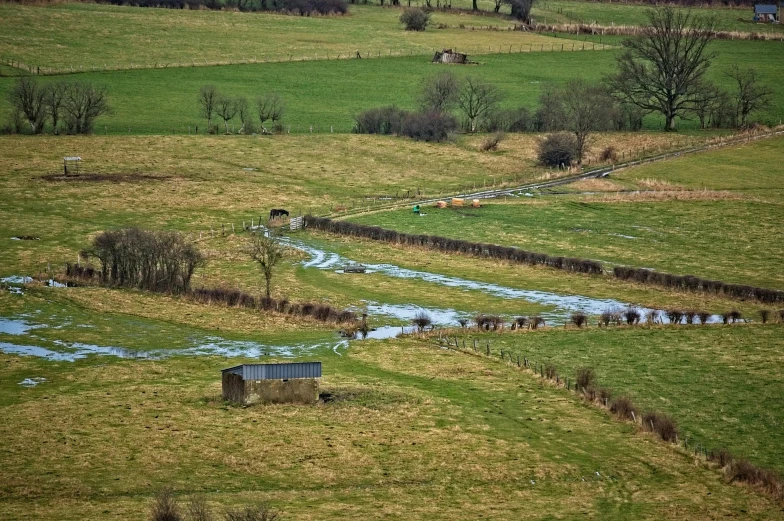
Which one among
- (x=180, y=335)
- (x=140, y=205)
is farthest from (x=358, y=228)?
(x=180, y=335)

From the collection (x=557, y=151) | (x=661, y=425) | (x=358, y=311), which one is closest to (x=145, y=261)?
(x=358, y=311)

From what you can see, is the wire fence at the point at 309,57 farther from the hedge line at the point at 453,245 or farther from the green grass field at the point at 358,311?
the hedge line at the point at 453,245

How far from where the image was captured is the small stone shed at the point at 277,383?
51250mm

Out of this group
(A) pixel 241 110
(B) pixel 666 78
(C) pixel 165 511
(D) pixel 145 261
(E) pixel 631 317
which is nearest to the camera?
(C) pixel 165 511

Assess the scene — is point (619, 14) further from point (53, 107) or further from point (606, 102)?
point (53, 107)

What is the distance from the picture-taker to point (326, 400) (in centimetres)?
5200

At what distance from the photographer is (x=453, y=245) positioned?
8350 centimetres

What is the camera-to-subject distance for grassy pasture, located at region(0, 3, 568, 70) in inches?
5335

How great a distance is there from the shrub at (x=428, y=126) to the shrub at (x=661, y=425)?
70623 millimetres

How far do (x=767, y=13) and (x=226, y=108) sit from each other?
278 ft

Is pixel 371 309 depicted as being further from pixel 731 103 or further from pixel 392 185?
pixel 731 103

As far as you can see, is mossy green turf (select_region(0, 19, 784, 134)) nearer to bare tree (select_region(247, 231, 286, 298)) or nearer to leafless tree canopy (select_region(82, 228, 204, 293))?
bare tree (select_region(247, 231, 286, 298))

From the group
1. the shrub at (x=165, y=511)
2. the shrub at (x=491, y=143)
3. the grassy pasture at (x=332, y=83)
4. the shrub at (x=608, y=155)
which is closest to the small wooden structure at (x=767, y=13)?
the grassy pasture at (x=332, y=83)

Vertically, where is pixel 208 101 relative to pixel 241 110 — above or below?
above
